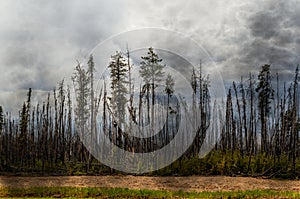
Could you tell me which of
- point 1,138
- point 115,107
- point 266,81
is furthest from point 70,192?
point 1,138

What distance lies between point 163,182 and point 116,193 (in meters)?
5.13

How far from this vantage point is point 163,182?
2386 centimetres

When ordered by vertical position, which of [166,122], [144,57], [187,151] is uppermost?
[144,57]

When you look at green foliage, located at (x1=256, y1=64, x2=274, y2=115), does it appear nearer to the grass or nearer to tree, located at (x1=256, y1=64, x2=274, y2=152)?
tree, located at (x1=256, y1=64, x2=274, y2=152)

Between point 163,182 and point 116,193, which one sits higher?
point 163,182

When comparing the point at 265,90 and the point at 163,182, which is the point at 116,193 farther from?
the point at 265,90

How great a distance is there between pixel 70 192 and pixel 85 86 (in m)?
16.9

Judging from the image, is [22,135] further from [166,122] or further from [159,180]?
[159,180]

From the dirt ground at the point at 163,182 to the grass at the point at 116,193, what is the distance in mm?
2189

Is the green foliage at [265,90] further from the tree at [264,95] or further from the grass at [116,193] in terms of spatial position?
the grass at [116,193]

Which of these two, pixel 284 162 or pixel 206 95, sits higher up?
pixel 206 95

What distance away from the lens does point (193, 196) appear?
18531mm

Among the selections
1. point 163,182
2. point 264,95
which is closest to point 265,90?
point 264,95

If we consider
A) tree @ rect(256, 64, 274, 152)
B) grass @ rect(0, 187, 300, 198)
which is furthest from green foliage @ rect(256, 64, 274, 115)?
grass @ rect(0, 187, 300, 198)
